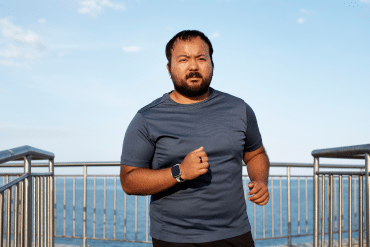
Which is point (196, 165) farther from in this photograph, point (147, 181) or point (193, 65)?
point (193, 65)

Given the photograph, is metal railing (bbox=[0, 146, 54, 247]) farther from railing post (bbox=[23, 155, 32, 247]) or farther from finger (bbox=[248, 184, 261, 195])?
finger (bbox=[248, 184, 261, 195])

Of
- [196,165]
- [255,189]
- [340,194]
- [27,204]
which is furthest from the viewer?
[340,194]

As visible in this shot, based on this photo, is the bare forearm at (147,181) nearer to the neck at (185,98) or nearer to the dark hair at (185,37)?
the neck at (185,98)

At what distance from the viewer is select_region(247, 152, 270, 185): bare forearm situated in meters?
1.81

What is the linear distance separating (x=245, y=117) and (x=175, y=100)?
349 mm

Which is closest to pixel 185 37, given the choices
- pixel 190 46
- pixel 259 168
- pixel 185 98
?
pixel 190 46

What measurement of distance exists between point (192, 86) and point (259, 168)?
576 millimetres

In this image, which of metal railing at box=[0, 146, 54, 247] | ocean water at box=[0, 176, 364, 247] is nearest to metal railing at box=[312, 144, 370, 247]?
ocean water at box=[0, 176, 364, 247]

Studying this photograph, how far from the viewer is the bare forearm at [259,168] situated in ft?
5.94

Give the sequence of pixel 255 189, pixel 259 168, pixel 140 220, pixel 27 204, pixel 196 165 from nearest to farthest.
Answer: pixel 196 165 < pixel 255 189 < pixel 259 168 < pixel 27 204 < pixel 140 220

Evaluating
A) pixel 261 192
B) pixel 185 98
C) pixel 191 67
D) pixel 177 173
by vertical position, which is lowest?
pixel 261 192

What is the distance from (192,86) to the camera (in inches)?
64.7

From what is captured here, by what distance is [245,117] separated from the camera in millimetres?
1707

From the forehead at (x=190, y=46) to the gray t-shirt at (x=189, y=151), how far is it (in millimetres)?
247
